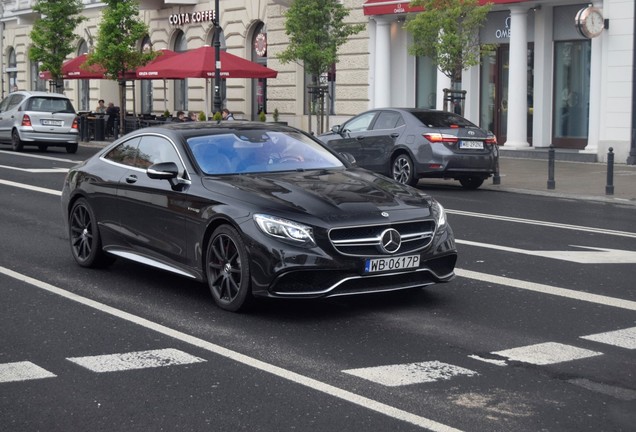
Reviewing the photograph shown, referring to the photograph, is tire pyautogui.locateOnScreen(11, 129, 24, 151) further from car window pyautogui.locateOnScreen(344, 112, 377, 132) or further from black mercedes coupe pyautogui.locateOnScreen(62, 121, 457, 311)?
black mercedes coupe pyautogui.locateOnScreen(62, 121, 457, 311)

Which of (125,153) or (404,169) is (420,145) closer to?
(404,169)

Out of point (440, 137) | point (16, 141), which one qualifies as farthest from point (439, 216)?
point (16, 141)

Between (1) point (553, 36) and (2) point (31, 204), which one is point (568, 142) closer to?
(1) point (553, 36)

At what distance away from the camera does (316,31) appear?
32656 mm

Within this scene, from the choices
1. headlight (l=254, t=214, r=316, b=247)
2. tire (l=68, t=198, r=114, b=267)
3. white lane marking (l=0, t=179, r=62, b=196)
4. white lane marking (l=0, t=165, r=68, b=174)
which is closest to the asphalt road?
tire (l=68, t=198, r=114, b=267)

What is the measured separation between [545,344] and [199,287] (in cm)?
348

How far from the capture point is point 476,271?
11.3 meters

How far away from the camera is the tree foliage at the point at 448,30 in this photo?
88.2 feet

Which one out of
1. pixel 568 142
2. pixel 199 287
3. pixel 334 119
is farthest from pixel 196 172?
pixel 334 119

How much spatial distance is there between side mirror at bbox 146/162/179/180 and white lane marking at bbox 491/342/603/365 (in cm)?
338

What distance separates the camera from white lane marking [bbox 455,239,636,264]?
1215 cm

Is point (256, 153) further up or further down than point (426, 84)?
further down

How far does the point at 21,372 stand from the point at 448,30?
2095 cm

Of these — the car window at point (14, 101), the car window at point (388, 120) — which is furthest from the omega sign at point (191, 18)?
the car window at point (388, 120)
